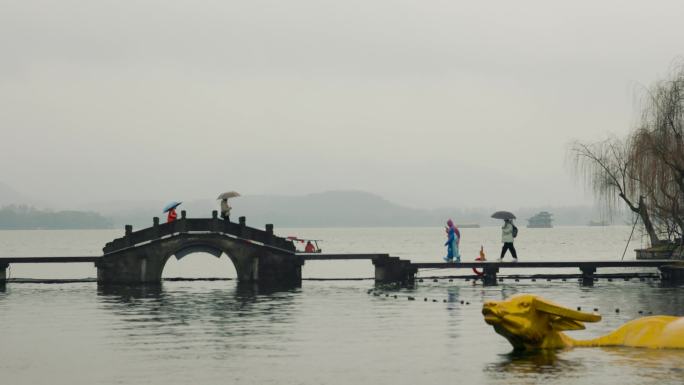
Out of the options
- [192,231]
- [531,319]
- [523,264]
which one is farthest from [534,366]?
[192,231]

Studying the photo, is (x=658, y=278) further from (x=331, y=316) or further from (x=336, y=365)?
(x=336, y=365)

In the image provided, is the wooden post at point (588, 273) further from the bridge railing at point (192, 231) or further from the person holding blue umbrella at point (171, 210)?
the person holding blue umbrella at point (171, 210)

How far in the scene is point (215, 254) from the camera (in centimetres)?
4791

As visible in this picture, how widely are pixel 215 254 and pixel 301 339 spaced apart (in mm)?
20801

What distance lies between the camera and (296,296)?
138 ft

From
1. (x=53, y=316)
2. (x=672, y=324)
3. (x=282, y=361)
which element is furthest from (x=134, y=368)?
(x=53, y=316)

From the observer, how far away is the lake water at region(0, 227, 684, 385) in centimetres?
2105

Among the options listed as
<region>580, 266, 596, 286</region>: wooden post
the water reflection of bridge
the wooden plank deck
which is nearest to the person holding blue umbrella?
the water reflection of bridge

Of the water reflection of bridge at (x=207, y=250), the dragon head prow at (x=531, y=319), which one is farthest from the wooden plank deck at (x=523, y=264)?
the dragon head prow at (x=531, y=319)

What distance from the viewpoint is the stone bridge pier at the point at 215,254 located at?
1881 inches

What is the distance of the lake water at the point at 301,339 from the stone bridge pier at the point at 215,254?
1361 millimetres

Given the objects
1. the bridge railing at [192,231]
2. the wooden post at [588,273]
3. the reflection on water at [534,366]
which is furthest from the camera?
the wooden post at [588,273]

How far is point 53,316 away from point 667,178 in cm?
2839

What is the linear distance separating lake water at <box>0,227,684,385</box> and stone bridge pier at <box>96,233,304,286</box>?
1361 mm
